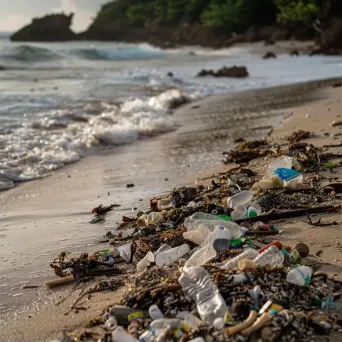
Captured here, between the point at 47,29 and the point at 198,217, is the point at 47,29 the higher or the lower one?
the higher one

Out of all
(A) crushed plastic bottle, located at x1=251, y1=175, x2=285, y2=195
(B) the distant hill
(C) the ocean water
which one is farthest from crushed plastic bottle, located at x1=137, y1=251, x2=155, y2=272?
(B) the distant hill

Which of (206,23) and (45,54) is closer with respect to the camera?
(45,54)

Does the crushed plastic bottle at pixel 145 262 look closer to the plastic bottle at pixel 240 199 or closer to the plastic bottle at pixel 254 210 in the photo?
the plastic bottle at pixel 254 210

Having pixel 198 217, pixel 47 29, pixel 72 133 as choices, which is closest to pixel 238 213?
pixel 198 217

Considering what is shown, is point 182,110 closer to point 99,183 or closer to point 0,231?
point 99,183

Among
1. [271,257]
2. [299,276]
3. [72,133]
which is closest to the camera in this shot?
[299,276]

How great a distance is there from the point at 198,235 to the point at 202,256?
0.95ft

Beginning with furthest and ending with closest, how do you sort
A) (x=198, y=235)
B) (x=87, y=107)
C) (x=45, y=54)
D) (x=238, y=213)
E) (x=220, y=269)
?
(x=45, y=54)
(x=87, y=107)
(x=238, y=213)
(x=198, y=235)
(x=220, y=269)

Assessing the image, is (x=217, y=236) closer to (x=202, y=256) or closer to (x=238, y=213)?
(x=202, y=256)

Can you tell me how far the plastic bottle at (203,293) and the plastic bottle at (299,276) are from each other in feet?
1.10

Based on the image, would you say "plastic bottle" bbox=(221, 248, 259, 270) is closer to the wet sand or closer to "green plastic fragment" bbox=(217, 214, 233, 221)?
the wet sand

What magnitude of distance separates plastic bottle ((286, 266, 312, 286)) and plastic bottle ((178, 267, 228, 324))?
0.34m

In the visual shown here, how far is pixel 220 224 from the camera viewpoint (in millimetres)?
3441

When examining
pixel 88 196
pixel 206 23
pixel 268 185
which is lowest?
Result: pixel 88 196
